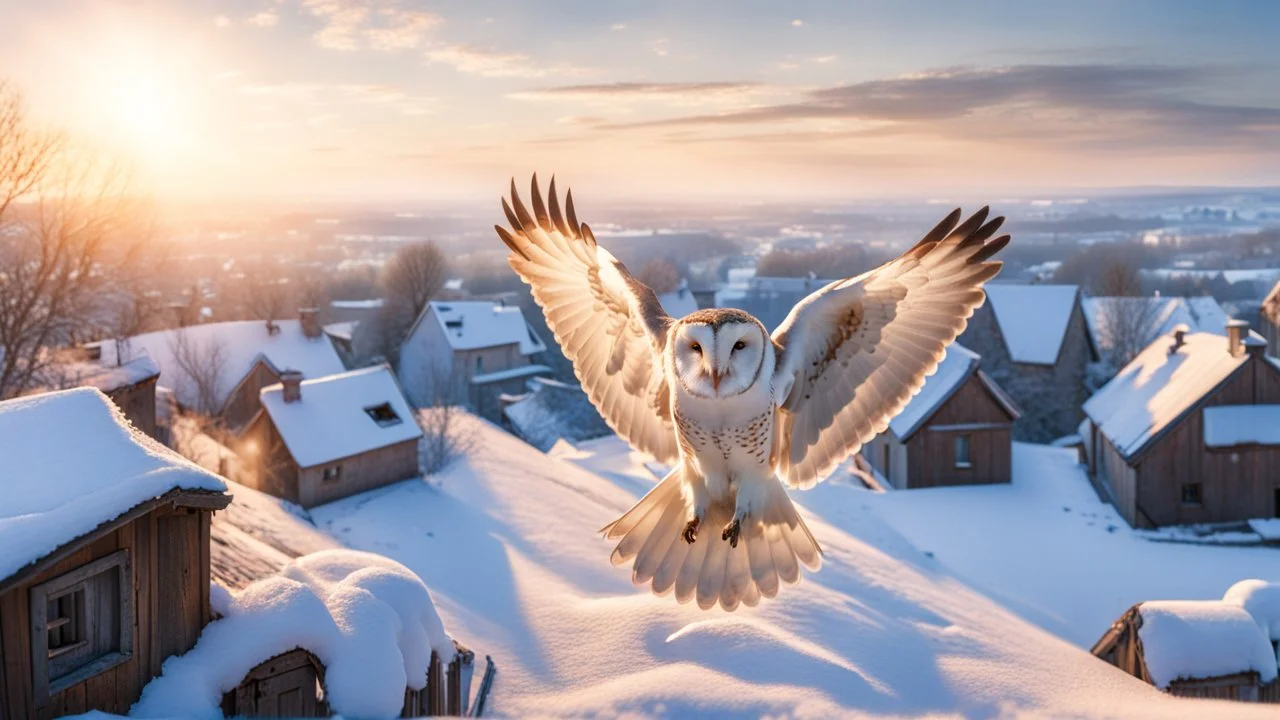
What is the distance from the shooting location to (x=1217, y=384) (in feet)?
65.0

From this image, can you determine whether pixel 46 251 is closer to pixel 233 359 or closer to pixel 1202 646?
→ pixel 233 359

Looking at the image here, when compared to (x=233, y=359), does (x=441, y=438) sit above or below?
below

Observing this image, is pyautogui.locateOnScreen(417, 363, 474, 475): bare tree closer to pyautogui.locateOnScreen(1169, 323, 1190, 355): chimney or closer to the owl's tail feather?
pyautogui.locateOnScreen(1169, 323, 1190, 355): chimney

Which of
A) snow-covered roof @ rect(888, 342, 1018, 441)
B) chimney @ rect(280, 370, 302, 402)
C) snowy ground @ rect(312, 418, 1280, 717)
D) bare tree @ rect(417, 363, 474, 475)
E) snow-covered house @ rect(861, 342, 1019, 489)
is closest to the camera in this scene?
snowy ground @ rect(312, 418, 1280, 717)

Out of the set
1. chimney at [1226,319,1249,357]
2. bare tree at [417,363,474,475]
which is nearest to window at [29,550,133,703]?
bare tree at [417,363,474,475]

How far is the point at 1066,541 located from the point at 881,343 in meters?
15.7

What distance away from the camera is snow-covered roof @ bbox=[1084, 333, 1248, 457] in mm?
20125

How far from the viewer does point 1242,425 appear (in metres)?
19.8

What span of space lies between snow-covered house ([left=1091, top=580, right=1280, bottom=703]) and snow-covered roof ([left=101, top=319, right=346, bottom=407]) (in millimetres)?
27129

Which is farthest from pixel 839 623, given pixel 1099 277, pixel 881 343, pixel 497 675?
pixel 1099 277

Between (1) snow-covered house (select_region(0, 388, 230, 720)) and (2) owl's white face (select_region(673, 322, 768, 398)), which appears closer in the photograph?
(2) owl's white face (select_region(673, 322, 768, 398))

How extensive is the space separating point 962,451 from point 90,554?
2030 centimetres

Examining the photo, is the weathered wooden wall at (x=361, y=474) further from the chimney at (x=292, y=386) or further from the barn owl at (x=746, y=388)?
the barn owl at (x=746, y=388)

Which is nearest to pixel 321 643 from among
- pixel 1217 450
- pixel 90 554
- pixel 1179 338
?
pixel 90 554
